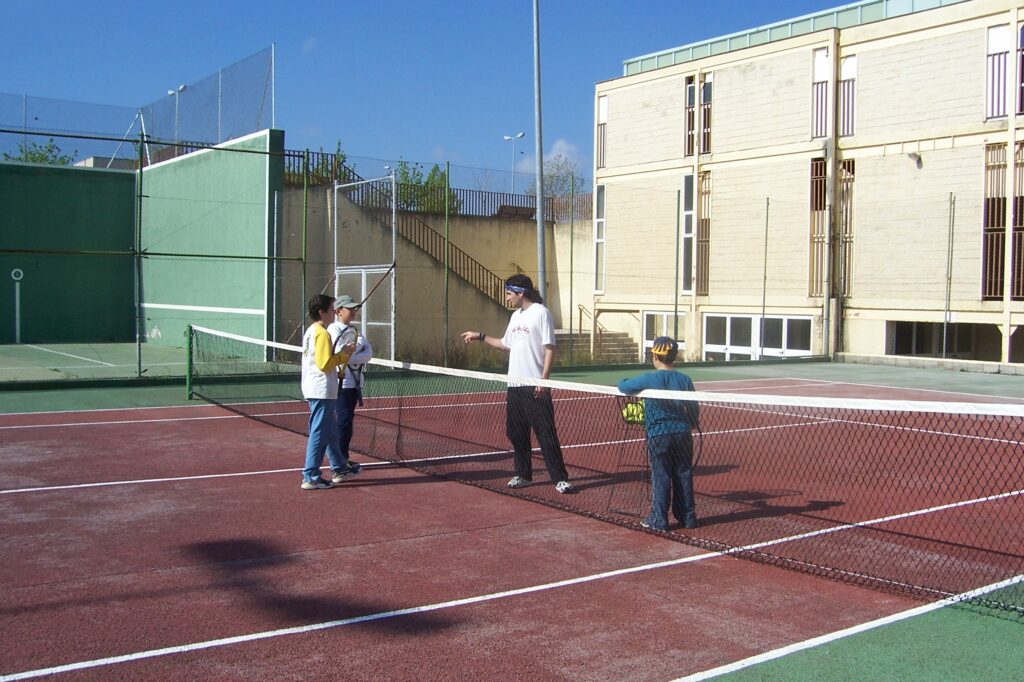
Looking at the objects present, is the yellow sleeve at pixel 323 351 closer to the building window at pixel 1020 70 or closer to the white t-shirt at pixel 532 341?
the white t-shirt at pixel 532 341

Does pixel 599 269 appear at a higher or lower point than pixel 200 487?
higher

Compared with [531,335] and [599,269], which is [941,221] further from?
[531,335]

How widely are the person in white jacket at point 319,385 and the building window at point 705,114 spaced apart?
2389 cm

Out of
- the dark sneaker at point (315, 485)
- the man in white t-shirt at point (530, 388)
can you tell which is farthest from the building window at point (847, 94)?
the dark sneaker at point (315, 485)

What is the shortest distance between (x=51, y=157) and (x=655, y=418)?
31265 mm

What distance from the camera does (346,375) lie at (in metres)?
9.67

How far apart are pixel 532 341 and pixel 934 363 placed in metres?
19.8

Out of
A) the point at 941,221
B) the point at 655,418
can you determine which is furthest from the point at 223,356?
the point at 941,221

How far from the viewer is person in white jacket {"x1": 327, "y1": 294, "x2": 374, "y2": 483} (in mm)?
9156

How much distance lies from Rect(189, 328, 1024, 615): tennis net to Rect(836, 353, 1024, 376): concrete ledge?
33.6ft

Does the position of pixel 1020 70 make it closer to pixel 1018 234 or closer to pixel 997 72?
pixel 997 72

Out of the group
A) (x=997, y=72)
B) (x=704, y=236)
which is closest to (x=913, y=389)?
(x=997, y=72)

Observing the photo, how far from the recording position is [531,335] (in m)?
8.86

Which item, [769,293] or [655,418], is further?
[769,293]
